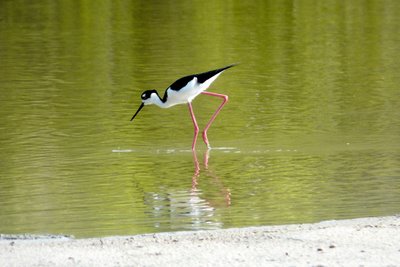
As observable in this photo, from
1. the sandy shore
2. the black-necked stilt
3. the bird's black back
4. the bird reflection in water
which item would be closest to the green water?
the bird reflection in water

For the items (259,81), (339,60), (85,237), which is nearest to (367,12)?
(339,60)

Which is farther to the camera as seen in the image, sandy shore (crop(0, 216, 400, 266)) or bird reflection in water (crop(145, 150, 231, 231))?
bird reflection in water (crop(145, 150, 231, 231))

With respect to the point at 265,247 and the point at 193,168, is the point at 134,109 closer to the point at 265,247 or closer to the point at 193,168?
the point at 193,168

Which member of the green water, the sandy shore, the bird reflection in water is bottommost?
the green water

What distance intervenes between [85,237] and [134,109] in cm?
701

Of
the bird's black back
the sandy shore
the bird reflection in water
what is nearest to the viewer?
the sandy shore

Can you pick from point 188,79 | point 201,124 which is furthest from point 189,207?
point 201,124

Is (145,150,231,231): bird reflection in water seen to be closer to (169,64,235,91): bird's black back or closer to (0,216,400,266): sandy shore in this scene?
(0,216,400,266): sandy shore

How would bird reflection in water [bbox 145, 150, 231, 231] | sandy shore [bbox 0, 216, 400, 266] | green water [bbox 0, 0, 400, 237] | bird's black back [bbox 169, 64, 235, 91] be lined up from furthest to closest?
bird's black back [bbox 169, 64, 235, 91] < green water [bbox 0, 0, 400, 237] < bird reflection in water [bbox 145, 150, 231, 231] < sandy shore [bbox 0, 216, 400, 266]

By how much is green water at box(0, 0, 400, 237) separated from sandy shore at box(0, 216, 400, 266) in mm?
809

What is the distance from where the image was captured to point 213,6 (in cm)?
2967

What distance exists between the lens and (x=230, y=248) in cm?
738

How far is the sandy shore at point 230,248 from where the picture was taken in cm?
704

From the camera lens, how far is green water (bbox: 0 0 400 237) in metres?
9.56
